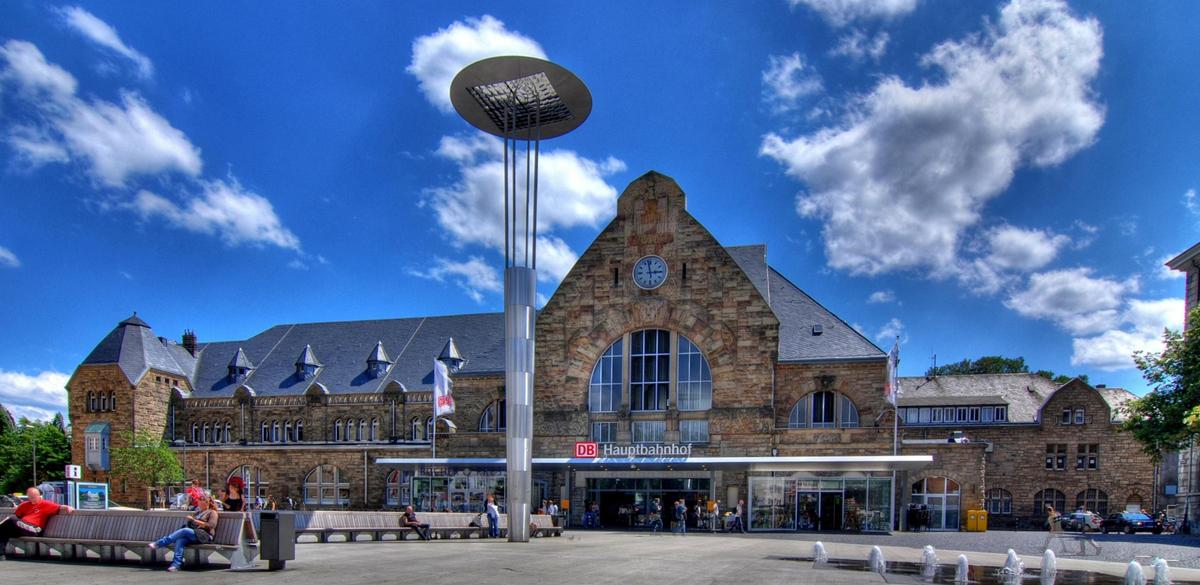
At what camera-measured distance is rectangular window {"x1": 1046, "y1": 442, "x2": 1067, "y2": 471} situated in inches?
2180

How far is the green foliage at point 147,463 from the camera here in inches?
2092

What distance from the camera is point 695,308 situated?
143ft

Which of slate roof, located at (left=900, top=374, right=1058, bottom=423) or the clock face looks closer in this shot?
the clock face

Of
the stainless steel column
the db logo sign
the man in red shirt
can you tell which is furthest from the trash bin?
the db logo sign

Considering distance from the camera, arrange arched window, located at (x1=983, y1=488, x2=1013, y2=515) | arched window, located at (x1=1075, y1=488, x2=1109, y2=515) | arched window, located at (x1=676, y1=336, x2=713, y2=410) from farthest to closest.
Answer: arched window, located at (x1=983, y1=488, x2=1013, y2=515) → arched window, located at (x1=1075, y1=488, x2=1109, y2=515) → arched window, located at (x1=676, y1=336, x2=713, y2=410)

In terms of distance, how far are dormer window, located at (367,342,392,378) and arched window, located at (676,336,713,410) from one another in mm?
20560

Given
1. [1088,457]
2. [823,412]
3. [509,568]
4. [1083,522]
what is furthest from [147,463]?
[1088,457]

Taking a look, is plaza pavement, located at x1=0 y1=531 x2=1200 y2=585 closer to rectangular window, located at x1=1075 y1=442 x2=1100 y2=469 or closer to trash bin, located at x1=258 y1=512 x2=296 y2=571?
trash bin, located at x1=258 y1=512 x2=296 y2=571

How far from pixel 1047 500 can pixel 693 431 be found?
2634cm

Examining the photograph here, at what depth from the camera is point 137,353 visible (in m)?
58.4

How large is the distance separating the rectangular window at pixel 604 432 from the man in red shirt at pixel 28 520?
29669 mm

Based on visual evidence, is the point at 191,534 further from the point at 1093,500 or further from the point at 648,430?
the point at 1093,500

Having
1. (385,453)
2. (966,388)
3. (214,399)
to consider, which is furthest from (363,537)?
(966,388)

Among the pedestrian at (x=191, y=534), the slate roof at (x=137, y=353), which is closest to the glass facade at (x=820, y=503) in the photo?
the pedestrian at (x=191, y=534)
